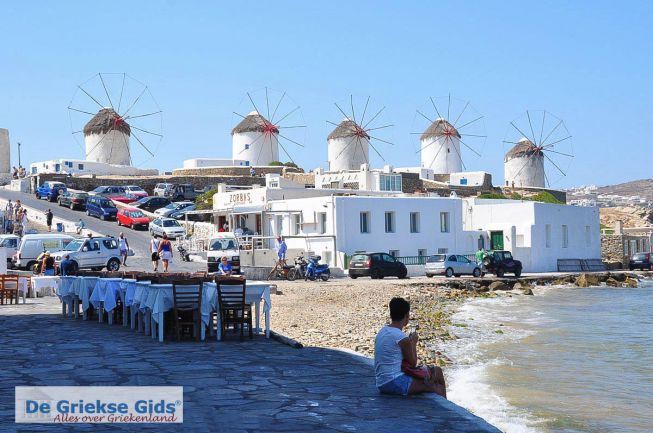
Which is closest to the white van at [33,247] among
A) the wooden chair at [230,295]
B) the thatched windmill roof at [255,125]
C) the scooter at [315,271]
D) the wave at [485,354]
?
the scooter at [315,271]

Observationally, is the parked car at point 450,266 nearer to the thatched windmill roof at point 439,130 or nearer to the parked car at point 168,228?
the parked car at point 168,228

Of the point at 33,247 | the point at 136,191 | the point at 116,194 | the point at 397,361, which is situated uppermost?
the point at 136,191

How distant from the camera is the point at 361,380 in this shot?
10.2 metres

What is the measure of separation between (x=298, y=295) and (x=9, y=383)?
19230mm

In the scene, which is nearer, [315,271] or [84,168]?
[315,271]

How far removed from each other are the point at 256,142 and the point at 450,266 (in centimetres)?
5677

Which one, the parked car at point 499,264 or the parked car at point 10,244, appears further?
the parked car at point 499,264

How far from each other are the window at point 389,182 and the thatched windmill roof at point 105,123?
3839 centimetres

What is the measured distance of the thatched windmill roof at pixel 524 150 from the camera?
103562 mm

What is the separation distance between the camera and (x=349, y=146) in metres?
97.0

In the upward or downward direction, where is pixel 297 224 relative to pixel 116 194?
downward

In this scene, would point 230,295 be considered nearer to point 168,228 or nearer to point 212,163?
point 168,228

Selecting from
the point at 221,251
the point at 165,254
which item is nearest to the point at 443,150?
the point at 221,251

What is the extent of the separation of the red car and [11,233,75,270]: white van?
573 inches
